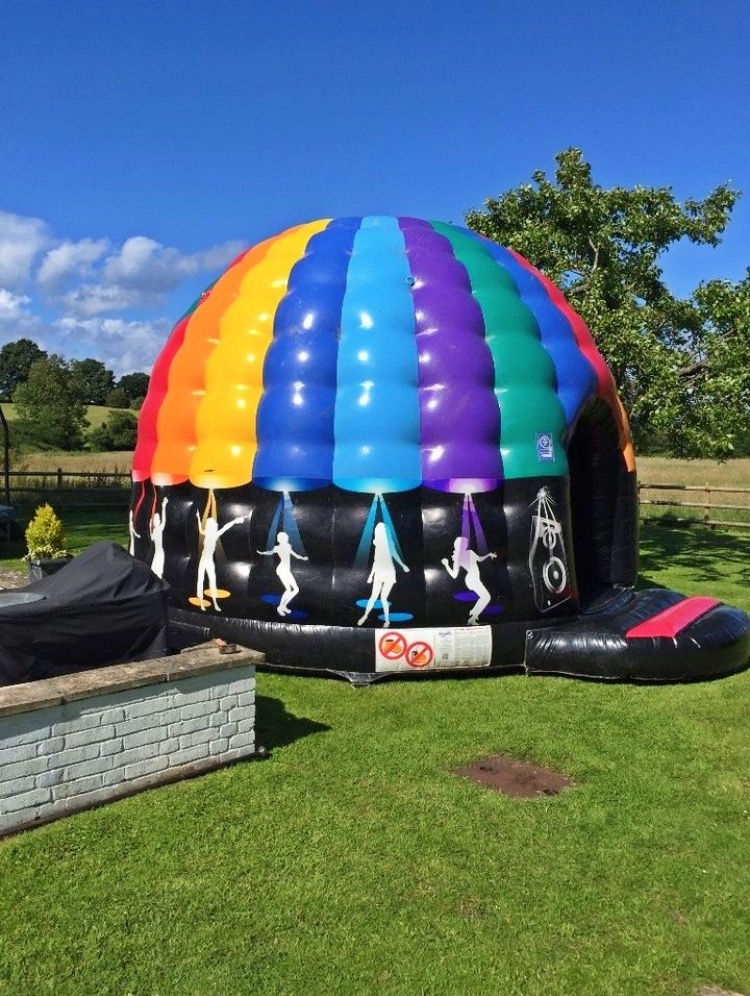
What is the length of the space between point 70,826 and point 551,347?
634cm

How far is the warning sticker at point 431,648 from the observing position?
24.6 ft

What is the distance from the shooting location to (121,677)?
4949 millimetres

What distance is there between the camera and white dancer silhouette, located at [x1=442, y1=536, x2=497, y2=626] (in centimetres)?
760

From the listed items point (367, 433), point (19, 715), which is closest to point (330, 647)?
point (367, 433)

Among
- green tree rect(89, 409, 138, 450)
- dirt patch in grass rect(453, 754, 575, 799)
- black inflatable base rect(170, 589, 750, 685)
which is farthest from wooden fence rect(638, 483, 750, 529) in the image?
green tree rect(89, 409, 138, 450)

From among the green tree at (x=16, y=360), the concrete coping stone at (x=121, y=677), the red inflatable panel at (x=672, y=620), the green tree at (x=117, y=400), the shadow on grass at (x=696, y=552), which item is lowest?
the shadow on grass at (x=696, y=552)

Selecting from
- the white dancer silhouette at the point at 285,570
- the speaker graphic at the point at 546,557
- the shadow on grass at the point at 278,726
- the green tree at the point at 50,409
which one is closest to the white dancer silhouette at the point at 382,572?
the white dancer silhouette at the point at 285,570

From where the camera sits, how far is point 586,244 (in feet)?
53.9

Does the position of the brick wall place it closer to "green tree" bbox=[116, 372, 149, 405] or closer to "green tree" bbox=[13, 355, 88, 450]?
"green tree" bbox=[13, 355, 88, 450]

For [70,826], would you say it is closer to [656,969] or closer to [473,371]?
[656,969]

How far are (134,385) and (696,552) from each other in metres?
70.9

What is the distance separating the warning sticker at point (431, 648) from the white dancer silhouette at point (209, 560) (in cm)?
173

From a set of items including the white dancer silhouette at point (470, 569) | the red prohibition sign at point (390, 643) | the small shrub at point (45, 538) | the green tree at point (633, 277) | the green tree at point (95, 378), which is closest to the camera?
the red prohibition sign at point (390, 643)

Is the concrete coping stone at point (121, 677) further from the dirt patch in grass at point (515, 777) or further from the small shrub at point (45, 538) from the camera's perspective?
the small shrub at point (45, 538)
